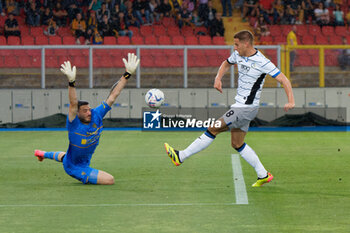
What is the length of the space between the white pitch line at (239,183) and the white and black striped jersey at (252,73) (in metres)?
1.16

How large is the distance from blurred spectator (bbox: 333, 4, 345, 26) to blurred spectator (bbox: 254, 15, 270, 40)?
3.27 meters

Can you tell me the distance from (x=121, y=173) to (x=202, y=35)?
1982 cm

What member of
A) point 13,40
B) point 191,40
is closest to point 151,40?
point 191,40

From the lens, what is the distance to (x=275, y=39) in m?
32.7

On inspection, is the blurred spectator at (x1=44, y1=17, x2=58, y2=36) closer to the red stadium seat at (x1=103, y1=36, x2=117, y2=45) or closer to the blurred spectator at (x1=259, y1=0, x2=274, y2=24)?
the red stadium seat at (x1=103, y1=36, x2=117, y2=45)

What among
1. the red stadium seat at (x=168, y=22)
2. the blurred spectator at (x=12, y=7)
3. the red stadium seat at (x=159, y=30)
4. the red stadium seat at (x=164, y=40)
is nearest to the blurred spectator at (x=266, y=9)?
the red stadium seat at (x=168, y=22)

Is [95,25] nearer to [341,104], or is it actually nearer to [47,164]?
[341,104]

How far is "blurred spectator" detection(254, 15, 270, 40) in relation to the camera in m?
32.3

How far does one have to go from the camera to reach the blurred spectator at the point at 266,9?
111ft

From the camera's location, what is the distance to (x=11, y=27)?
1192 inches

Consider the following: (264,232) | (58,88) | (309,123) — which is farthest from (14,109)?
(264,232)

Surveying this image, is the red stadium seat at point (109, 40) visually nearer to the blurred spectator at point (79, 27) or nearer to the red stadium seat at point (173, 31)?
the blurred spectator at point (79, 27)

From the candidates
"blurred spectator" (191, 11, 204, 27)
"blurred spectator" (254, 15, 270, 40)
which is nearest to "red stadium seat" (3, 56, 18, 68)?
"blurred spectator" (191, 11, 204, 27)

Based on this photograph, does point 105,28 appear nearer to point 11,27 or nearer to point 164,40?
point 164,40
